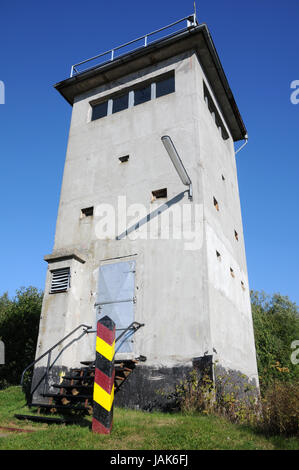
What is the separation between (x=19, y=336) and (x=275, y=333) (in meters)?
21.3

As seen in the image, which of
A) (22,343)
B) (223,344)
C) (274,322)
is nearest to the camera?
(223,344)

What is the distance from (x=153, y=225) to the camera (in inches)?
426

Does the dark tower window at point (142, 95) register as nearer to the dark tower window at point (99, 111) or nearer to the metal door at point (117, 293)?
the dark tower window at point (99, 111)

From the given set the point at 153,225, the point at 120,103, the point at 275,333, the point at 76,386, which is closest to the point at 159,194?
the point at 153,225

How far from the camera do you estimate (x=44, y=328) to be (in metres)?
10.3

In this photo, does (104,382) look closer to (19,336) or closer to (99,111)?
(99,111)

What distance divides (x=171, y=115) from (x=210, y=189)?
9.90 ft

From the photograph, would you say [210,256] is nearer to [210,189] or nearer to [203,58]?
[210,189]

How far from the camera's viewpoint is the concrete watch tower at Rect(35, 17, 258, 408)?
9.32 metres

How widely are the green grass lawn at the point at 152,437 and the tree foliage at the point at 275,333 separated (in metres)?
17.2

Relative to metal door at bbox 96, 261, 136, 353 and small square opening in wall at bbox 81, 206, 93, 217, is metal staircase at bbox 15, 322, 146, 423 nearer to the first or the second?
metal door at bbox 96, 261, 136, 353

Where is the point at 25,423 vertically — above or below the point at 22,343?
below

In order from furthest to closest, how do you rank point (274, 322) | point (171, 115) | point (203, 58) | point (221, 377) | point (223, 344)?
point (274, 322), point (203, 58), point (171, 115), point (223, 344), point (221, 377)
